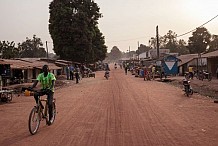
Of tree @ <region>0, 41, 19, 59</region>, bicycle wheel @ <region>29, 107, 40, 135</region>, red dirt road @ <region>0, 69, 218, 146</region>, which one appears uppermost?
tree @ <region>0, 41, 19, 59</region>

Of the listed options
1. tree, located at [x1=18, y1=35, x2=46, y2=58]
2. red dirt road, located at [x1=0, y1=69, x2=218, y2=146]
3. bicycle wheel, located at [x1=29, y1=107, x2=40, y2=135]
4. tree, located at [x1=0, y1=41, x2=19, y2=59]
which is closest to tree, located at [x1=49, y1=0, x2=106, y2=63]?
tree, located at [x1=0, y1=41, x2=19, y2=59]

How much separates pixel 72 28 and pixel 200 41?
3372 cm

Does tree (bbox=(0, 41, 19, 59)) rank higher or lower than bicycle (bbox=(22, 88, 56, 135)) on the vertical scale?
higher

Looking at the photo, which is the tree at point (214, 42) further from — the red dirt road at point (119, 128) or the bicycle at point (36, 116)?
the bicycle at point (36, 116)

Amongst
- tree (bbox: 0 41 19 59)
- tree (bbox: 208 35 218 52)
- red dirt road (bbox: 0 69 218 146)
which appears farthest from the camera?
tree (bbox: 208 35 218 52)

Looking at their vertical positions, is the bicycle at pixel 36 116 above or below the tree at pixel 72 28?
below

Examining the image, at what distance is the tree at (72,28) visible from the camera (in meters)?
→ 50.4

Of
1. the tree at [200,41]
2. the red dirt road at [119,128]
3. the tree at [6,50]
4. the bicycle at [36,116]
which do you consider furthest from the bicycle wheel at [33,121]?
the tree at [200,41]

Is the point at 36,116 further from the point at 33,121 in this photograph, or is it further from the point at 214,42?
the point at 214,42

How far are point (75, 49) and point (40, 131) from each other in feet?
143

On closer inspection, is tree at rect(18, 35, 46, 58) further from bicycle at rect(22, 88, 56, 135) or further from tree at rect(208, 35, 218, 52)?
bicycle at rect(22, 88, 56, 135)

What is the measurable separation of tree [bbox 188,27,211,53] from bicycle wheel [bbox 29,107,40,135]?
66063 millimetres

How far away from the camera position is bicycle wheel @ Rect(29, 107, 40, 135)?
25.1 feet

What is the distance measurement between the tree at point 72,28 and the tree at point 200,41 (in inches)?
1104
